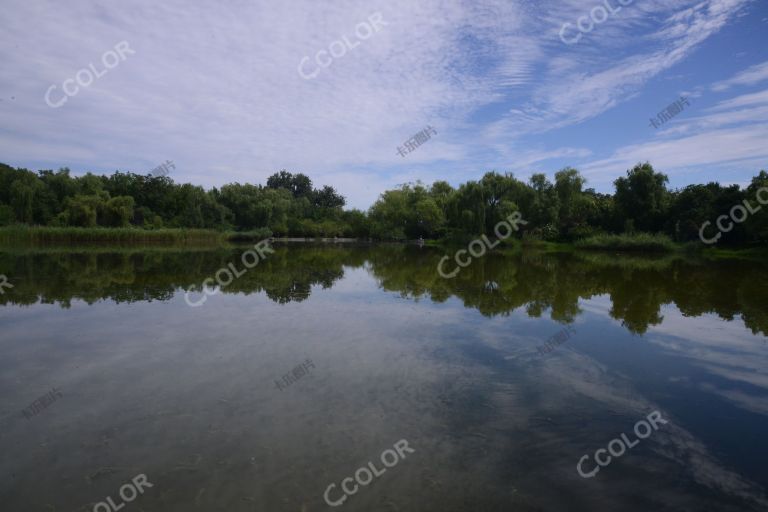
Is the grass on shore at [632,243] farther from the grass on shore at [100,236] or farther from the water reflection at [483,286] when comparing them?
the grass on shore at [100,236]

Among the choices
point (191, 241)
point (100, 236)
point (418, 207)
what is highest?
point (418, 207)

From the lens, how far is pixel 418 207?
64.1 m

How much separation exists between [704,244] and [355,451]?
1817 inches

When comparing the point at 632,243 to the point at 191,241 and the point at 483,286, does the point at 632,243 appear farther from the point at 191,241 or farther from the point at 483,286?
the point at 191,241

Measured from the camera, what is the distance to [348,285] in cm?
1750

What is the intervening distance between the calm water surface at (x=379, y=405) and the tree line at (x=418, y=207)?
3231cm

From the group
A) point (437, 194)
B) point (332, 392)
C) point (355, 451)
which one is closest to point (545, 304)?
point (332, 392)

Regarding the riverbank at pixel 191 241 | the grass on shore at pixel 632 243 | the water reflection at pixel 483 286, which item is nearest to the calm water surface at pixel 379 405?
the water reflection at pixel 483 286

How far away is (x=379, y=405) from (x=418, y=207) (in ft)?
194

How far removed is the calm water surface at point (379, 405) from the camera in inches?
156

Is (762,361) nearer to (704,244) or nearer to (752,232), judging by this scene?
(752,232)

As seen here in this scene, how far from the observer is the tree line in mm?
44188

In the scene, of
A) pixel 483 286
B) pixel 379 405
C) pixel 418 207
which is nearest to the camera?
pixel 379 405

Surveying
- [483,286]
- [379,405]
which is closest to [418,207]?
[483,286]
